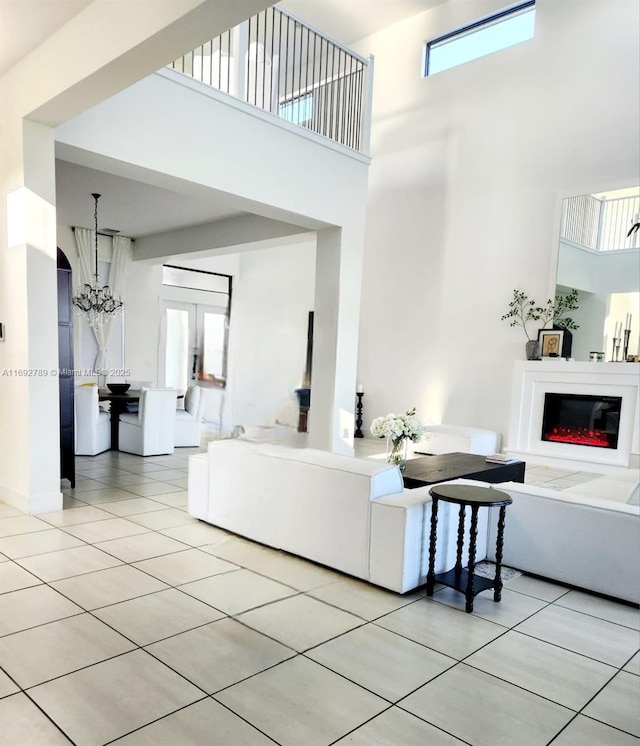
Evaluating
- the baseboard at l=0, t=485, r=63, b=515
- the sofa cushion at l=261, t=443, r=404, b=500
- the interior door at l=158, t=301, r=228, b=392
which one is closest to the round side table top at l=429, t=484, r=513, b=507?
the sofa cushion at l=261, t=443, r=404, b=500

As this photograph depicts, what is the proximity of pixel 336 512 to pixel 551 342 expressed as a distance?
16.2ft

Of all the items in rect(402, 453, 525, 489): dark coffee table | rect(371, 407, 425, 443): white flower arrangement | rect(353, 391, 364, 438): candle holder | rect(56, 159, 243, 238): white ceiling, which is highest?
rect(56, 159, 243, 238): white ceiling

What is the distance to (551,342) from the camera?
6902 mm

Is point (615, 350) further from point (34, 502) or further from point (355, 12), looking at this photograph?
point (355, 12)

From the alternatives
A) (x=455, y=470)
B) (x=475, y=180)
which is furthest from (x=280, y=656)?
(x=475, y=180)

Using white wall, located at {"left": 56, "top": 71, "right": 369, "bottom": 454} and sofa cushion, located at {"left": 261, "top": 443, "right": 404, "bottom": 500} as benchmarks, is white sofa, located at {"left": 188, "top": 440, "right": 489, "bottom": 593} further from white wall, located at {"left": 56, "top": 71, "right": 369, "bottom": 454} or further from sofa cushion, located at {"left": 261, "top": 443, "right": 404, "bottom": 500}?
white wall, located at {"left": 56, "top": 71, "right": 369, "bottom": 454}

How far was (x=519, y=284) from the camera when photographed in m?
7.38

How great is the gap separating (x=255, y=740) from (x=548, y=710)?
101 cm

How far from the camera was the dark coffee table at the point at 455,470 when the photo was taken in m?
3.67

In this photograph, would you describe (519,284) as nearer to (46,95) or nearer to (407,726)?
(46,95)

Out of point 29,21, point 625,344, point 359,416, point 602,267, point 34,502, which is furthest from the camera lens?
point 359,416

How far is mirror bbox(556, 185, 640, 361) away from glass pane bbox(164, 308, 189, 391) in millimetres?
6350

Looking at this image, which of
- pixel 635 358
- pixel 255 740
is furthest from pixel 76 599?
pixel 635 358

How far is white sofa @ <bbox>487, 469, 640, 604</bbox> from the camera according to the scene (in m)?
2.81
